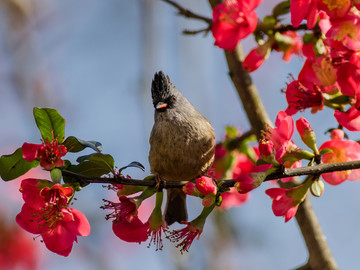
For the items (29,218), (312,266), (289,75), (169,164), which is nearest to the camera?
(29,218)

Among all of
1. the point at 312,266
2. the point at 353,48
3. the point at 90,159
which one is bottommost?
the point at 312,266

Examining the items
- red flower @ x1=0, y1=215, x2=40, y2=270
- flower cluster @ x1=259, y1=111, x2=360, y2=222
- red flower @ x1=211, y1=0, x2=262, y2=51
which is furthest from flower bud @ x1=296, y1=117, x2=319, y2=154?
red flower @ x1=0, y1=215, x2=40, y2=270

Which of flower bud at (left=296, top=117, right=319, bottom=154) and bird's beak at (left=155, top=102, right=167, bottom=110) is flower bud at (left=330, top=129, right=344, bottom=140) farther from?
bird's beak at (left=155, top=102, right=167, bottom=110)

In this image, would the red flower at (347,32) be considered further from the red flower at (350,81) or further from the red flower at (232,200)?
the red flower at (232,200)

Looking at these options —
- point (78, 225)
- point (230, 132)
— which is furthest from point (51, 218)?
point (230, 132)

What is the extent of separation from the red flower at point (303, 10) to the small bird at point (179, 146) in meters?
1.27

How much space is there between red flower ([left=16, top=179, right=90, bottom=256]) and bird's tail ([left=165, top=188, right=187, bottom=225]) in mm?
1545

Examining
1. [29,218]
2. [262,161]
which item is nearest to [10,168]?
[29,218]

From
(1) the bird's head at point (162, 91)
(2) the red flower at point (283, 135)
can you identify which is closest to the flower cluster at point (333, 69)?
(2) the red flower at point (283, 135)

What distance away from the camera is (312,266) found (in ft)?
8.57

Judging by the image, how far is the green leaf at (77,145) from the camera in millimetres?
1805

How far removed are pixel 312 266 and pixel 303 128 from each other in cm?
107

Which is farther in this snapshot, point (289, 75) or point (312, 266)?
point (312, 266)

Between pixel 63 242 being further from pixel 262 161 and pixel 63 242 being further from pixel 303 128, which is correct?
pixel 303 128
